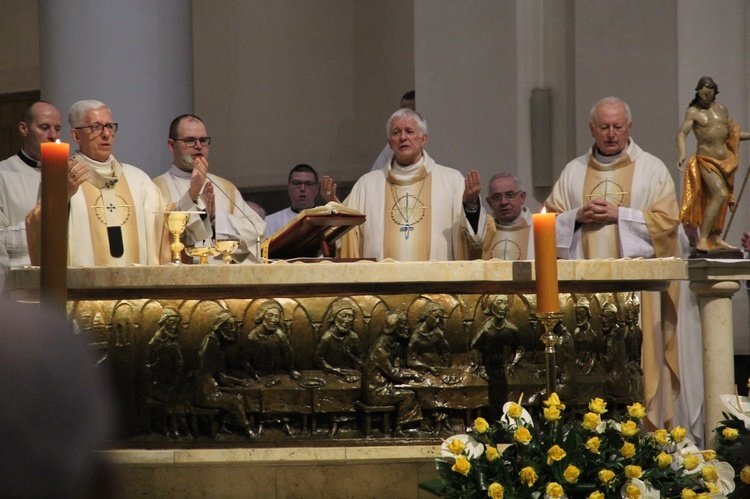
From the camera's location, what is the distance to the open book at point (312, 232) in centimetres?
412

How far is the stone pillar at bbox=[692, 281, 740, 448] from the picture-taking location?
5.56 meters

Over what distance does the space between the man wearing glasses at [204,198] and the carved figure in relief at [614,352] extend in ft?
4.95

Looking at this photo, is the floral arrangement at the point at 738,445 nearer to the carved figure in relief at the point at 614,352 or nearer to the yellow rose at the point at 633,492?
the carved figure in relief at the point at 614,352

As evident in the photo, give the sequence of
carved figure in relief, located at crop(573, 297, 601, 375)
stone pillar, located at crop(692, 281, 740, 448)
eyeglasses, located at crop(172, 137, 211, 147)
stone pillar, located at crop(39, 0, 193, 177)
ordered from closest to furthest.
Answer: carved figure in relief, located at crop(573, 297, 601, 375) < stone pillar, located at crop(692, 281, 740, 448) < eyeglasses, located at crop(172, 137, 211, 147) < stone pillar, located at crop(39, 0, 193, 177)

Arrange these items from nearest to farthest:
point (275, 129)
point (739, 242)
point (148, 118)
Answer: point (148, 118)
point (739, 242)
point (275, 129)

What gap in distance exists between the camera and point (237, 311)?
3928 millimetres

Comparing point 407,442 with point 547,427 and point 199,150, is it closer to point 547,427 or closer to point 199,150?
point 547,427

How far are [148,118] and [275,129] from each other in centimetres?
469

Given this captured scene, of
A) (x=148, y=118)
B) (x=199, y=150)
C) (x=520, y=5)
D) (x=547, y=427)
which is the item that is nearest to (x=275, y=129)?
(x=520, y=5)

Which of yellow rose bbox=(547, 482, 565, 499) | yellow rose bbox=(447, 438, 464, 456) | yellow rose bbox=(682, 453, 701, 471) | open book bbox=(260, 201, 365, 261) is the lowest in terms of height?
yellow rose bbox=(547, 482, 565, 499)

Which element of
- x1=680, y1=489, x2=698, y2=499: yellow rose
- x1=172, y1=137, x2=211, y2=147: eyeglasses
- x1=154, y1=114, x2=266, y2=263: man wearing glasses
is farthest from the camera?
x1=172, y1=137, x2=211, y2=147: eyeglasses

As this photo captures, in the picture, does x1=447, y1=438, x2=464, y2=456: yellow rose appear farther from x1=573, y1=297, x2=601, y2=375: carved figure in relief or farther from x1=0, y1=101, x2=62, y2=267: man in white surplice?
x1=0, y1=101, x2=62, y2=267: man in white surplice

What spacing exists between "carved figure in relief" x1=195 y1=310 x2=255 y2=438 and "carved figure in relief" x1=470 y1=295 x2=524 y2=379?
807 mm

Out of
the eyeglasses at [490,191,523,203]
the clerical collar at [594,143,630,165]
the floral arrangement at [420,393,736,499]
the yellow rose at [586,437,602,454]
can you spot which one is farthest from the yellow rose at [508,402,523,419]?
the eyeglasses at [490,191,523,203]
